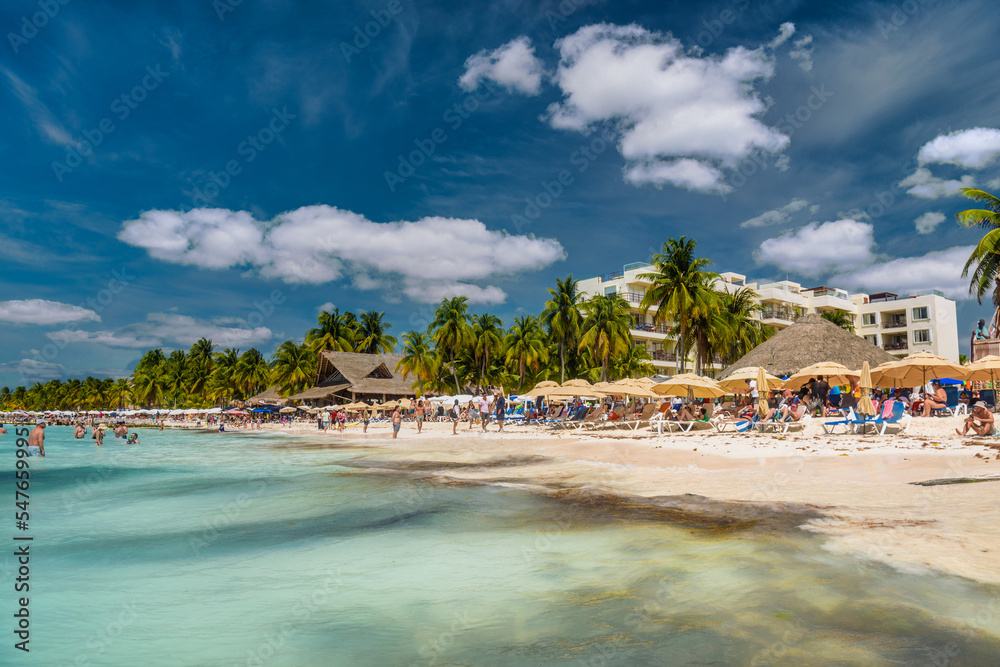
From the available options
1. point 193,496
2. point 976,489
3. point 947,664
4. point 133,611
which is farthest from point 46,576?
point 976,489

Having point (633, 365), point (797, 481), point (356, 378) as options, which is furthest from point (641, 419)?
point (356, 378)

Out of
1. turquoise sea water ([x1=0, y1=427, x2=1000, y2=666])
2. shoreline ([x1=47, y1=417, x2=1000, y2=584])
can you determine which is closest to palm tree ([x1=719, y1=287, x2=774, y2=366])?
shoreline ([x1=47, y1=417, x2=1000, y2=584])

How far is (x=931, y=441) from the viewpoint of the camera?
12.4 metres

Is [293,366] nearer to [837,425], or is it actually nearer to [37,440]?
[37,440]

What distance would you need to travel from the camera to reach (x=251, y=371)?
75750 mm

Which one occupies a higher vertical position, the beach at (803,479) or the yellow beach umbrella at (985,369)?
the yellow beach umbrella at (985,369)

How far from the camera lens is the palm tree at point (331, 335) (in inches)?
2557

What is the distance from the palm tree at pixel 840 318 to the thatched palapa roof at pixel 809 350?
88.4ft

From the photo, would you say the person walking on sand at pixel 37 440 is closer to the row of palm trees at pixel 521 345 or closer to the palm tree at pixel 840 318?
the row of palm trees at pixel 521 345

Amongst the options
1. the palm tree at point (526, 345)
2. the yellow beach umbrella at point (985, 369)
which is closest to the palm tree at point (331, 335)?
the palm tree at point (526, 345)

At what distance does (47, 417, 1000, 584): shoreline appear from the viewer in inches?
235

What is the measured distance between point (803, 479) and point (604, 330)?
3310 centimetres

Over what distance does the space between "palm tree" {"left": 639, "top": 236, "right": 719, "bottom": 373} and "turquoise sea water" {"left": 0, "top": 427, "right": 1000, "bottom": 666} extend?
2817cm

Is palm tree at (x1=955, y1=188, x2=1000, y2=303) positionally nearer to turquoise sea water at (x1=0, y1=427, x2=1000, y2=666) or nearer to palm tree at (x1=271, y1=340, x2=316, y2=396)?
turquoise sea water at (x1=0, y1=427, x2=1000, y2=666)
